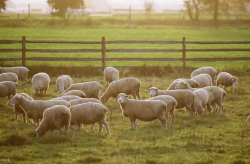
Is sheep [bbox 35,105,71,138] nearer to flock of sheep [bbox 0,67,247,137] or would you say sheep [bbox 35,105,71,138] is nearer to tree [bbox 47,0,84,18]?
flock of sheep [bbox 0,67,247,137]

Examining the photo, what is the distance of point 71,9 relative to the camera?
193ft

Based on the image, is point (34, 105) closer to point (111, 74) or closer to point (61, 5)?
point (111, 74)

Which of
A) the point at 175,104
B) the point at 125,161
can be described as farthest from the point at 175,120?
the point at 125,161

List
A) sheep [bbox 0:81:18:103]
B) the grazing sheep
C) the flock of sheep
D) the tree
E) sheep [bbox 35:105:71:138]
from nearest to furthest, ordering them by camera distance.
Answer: sheep [bbox 35:105:71:138] < the flock of sheep < the grazing sheep < sheep [bbox 0:81:18:103] < the tree

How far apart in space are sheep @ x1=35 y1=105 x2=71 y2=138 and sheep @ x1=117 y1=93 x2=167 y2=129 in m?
1.58

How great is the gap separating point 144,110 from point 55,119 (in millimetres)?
2195

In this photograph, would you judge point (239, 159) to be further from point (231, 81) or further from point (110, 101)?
point (231, 81)

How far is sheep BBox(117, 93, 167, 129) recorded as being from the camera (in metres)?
8.55

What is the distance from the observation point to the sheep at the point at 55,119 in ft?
25.2

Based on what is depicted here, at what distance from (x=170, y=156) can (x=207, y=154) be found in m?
0.73

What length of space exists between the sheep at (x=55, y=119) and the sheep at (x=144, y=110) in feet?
5.17

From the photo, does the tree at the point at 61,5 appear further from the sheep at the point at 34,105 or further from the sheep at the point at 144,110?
the sheep at the point at 144,110

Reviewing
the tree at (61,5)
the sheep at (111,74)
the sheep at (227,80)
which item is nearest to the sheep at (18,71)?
the sheep at (111,74)

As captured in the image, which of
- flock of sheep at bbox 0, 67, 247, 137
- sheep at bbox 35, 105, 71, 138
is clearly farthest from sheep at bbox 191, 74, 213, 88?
sheep at bbox 35, 105, 71, 138
